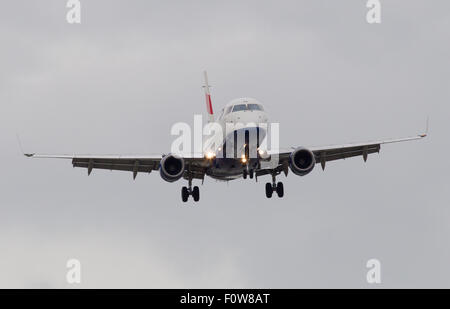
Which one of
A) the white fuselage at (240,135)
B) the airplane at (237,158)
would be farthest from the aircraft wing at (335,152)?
the white fuselage at (240,135)

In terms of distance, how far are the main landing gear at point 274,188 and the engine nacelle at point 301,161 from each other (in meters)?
3.33

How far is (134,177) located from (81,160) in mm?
3531

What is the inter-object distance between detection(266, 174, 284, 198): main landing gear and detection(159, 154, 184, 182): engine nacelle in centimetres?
665

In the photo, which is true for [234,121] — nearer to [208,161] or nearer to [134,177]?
[208,161]

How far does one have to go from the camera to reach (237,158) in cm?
6075

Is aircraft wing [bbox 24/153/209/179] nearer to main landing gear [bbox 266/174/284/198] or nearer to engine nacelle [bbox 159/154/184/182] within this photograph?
engine nacelle [bbox 159/154/184/182]

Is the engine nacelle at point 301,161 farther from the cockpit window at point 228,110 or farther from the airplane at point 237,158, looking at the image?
the cockpit window at point 228,110

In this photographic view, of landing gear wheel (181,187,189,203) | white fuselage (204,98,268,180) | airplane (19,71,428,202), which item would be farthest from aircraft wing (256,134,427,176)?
landing gear wheel (181,187,189,203)

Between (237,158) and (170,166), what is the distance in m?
4.31
